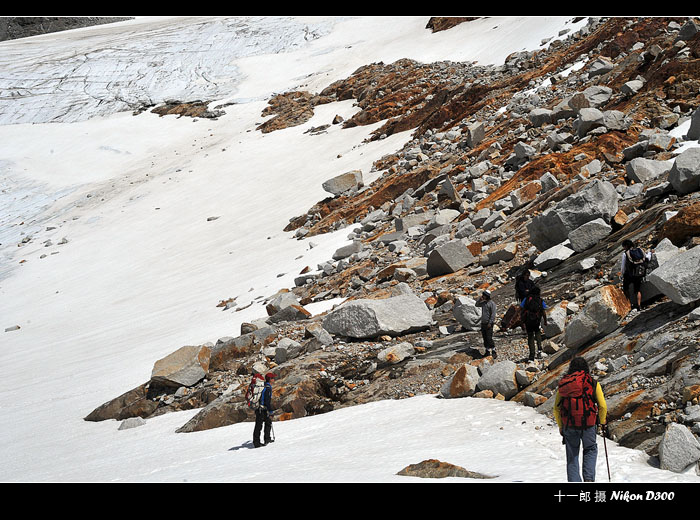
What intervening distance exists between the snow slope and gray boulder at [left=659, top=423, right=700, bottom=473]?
16 centimetres

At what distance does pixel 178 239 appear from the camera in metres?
30.5

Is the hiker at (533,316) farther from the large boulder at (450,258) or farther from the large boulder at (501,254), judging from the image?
the large boulder at (450,258)

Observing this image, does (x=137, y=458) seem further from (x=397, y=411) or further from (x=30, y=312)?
(x=30, y=312)

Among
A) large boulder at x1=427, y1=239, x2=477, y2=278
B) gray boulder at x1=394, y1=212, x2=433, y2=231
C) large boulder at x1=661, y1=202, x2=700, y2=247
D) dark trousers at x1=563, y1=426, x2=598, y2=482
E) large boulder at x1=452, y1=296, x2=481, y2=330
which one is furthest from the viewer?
gray boulder at x1=394, y1=212, x2=433, y2=231

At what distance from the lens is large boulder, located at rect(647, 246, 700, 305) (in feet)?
25.9

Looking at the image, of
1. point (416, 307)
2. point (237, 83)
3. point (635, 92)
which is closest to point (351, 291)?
point (416, 307)

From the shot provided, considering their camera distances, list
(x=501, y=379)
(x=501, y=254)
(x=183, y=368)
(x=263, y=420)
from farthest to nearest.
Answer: (x=501, y=254), (x=183, y=368), (x=263, y=420), (x=501, y=379)

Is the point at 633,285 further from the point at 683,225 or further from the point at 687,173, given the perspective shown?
the point at 687,173

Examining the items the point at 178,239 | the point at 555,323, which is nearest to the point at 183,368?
the point at 555,323

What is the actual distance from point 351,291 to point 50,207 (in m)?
30.1

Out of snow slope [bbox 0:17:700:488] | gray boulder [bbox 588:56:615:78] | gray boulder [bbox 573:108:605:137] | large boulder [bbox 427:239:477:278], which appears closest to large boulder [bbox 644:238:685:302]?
snow slope [bbox 0:17:700:488]

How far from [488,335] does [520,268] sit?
353 cm

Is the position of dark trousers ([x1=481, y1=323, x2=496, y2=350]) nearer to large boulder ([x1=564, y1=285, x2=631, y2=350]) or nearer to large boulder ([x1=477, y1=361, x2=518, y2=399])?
large boulder ([x1=477, y1=361, x2=518, y2=399])
